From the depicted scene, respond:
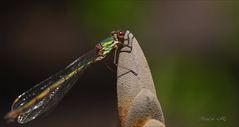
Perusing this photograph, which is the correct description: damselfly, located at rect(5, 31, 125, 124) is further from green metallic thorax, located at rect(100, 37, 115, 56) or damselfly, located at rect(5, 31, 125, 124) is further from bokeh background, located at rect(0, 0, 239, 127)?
bokeh background, located at rect(0, 0, 239, 127)

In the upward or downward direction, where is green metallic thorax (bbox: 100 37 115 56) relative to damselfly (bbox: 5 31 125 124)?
upward

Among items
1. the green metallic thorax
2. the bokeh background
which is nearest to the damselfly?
the green metallic thorax

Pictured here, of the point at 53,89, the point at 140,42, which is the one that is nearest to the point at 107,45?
the point at 53,89

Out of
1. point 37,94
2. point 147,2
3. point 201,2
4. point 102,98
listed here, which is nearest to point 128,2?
point 147,2

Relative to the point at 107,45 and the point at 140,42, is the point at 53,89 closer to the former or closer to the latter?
the point at 107,45

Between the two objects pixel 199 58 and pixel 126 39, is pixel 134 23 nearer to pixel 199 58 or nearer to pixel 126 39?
pixel 199 58

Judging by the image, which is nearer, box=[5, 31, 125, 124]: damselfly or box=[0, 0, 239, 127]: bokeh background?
box=[5, 31, 125, 124]: damselfly

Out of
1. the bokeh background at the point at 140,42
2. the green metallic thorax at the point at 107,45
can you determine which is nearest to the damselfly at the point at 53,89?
the green metallic thorax at the point at 107,45
